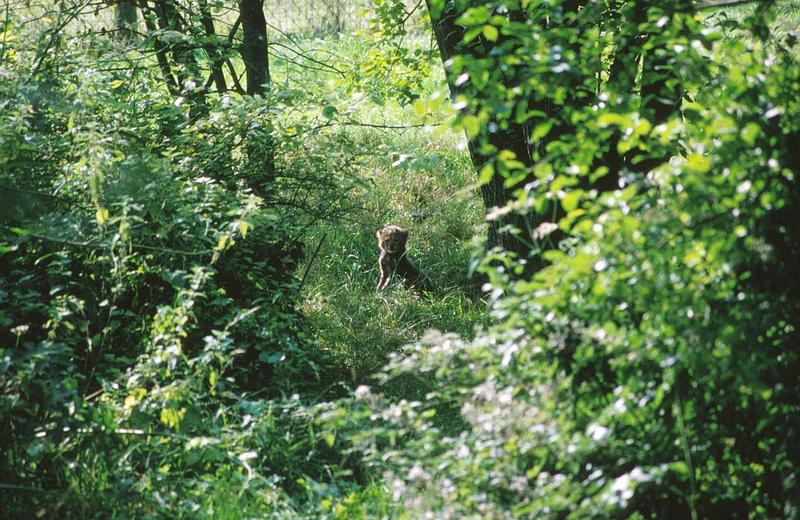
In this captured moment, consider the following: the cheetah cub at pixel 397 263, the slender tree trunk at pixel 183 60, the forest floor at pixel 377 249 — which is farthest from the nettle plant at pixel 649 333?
the cheetah cub at pixel 397 263

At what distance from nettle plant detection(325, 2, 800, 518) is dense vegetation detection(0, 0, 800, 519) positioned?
0.01 meters

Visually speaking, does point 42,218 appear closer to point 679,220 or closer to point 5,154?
point 5,154

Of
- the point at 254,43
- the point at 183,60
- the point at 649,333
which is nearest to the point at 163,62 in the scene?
the point at 183,60

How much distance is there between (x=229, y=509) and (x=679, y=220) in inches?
87.6

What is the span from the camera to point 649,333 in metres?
2.69

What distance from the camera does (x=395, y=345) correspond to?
256 inches

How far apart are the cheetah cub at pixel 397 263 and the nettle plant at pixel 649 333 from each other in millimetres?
4285

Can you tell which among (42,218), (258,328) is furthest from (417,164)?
(42,218)

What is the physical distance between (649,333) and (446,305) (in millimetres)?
4578

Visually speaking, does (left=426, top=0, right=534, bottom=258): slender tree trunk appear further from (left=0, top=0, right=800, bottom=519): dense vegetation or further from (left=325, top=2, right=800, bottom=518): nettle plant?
(left=325, top=2, right=800, bottom=518): nettle plant

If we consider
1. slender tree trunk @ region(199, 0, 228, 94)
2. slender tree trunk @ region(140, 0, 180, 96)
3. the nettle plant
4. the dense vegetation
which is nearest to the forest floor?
the dense vegetation

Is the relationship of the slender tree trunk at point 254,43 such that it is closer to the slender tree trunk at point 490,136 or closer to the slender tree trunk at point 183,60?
the slender tree trunk at point 183,60

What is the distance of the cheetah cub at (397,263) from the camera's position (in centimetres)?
755

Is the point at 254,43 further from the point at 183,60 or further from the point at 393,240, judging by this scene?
the point at 393,240
